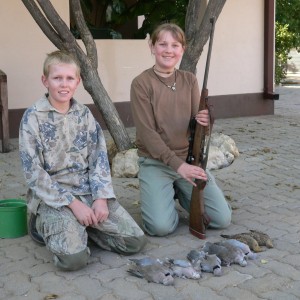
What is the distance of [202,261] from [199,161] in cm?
81

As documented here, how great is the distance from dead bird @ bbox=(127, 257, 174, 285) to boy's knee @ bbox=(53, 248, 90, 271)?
30 centimetres

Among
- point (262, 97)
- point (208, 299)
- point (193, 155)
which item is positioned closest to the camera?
point (208, 299)

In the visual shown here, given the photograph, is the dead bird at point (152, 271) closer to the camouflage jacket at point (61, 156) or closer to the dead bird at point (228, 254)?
the dead bird at point (228, 254)

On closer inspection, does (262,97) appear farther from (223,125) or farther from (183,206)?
(183,206)

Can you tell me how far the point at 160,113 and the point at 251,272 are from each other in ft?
4.57

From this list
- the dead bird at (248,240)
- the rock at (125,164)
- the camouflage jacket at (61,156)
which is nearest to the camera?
the camouflage jacket at (61,156)

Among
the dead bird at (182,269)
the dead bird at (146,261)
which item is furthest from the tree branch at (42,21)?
the dead bird at (182,269)

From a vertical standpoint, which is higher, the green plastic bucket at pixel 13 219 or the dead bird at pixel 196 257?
the green plastic bucket at pixel 13 219

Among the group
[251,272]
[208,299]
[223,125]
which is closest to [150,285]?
[208,299]

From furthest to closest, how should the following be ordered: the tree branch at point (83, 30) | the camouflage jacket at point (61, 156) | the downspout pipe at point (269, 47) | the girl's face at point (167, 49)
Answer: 1. the downspout pipe at point (269, 47)
2. the tree branch at point (83, 30)
3. the girl's face at point (167, 49)
4. the camouflage jacket at point (61, 156)

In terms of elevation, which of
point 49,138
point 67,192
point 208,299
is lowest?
point 208,299

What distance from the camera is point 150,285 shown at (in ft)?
11.6

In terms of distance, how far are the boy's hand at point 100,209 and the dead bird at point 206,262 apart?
630 mm

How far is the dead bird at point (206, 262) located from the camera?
3.71 m
